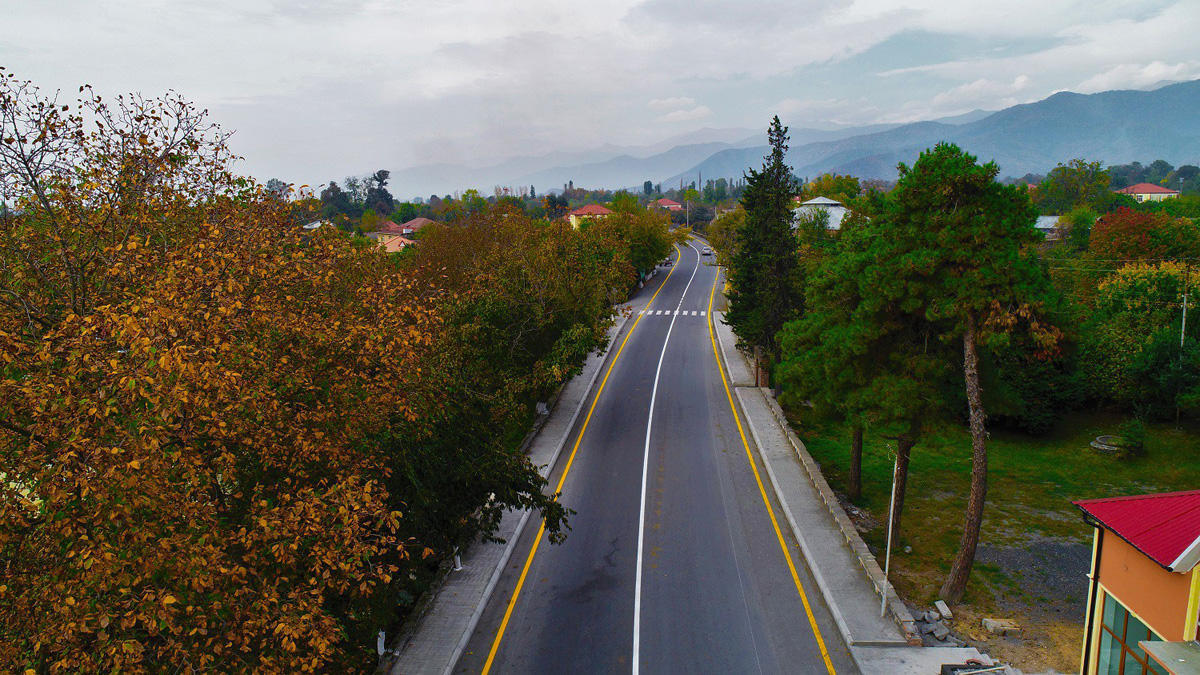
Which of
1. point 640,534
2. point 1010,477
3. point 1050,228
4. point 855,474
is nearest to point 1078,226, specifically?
point 1050,228

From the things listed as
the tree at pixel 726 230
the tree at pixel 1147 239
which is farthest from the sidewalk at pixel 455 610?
the tree at pixel 726 230

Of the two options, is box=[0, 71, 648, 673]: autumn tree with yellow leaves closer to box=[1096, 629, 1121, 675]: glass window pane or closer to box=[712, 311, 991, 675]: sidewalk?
box=[712, 311, 991, 675]: sidewalk

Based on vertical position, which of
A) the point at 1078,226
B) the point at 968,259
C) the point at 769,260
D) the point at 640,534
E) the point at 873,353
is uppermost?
the point at 968,259

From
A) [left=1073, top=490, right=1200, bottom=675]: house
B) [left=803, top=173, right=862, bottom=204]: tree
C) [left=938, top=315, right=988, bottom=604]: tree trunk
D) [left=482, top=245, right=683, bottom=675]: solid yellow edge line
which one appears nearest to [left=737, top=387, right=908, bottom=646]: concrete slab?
[left=938, top=315, right=988, bottom=604]: tree trunk

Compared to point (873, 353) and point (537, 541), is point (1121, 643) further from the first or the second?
point (537, 541)

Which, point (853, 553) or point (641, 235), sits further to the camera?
point (641, 235)

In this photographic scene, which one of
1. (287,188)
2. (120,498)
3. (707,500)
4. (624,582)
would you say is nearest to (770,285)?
(707,500)

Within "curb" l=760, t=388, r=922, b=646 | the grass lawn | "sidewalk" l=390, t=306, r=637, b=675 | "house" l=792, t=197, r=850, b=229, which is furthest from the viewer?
"house" l=792, t=197, r=850, b=229
